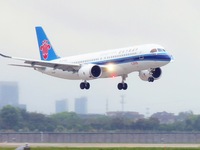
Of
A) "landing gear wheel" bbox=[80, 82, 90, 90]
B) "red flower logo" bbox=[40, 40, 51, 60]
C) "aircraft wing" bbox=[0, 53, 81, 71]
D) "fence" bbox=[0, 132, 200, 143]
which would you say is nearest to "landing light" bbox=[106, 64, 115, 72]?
"landing gear wheel" bbox=[80, 82, 90, 90]

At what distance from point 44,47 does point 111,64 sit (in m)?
23.9

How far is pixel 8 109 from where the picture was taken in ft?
465

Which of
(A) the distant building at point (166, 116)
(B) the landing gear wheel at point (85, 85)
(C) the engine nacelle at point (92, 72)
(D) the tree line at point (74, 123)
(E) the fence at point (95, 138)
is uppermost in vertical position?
(C) the engine nacelle at point (92, 72)

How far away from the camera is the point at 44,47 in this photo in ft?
424

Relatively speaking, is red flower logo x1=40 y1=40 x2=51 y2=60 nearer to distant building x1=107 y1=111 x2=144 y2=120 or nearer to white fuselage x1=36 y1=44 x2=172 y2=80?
white fuselage x1=36 y1=44 x2=172 y2=80

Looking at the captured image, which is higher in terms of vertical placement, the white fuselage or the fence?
the white fuselage

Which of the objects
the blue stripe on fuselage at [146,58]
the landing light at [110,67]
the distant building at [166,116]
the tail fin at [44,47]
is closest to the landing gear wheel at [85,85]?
the landing light at [110,67]

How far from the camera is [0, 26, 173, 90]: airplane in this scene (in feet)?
341

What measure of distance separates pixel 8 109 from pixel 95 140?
3245 cm

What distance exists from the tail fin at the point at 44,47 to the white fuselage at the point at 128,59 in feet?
47.4

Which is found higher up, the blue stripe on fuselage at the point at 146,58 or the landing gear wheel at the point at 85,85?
the blue stripe on fuselage at the point at 146,58

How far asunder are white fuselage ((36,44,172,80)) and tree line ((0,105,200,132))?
26677 millimetres

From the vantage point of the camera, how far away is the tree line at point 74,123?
452ft

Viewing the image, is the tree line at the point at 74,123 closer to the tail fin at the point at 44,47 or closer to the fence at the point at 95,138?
the tail fin at the point at 44,47
